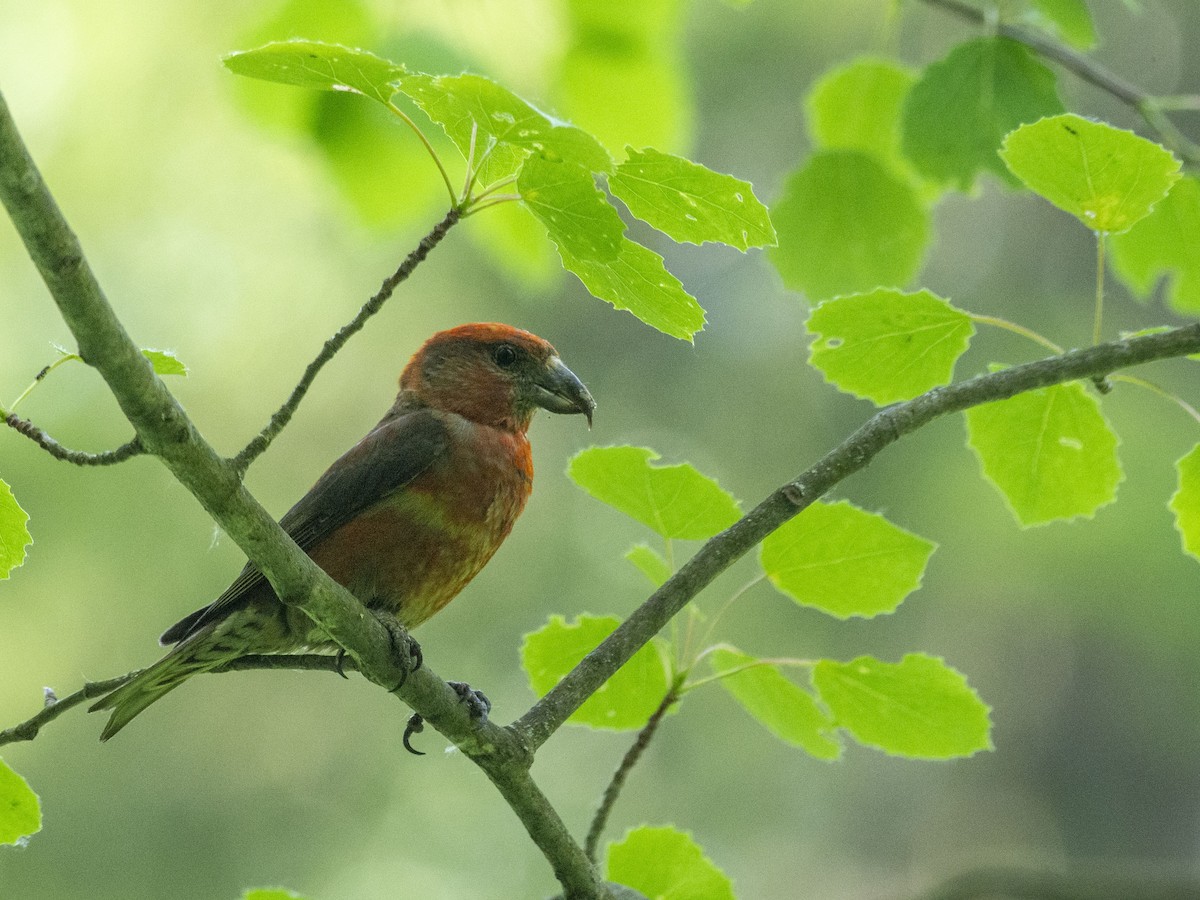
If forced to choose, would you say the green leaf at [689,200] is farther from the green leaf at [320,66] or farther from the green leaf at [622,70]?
the green leaf at [622,70]

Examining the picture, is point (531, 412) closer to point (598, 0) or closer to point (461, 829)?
point (598, 0)

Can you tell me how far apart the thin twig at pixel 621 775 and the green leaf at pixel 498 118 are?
1.20 meters

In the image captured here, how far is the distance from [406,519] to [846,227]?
1437 mm

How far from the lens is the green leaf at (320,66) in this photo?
1628mm

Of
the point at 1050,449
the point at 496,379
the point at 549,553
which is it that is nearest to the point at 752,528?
the point at 1050,449

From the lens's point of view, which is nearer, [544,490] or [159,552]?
[159,552]

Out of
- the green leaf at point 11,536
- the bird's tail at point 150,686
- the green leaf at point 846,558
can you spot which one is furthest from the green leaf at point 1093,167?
the bird's tail at point 150,686

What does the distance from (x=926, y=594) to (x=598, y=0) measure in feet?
37.1

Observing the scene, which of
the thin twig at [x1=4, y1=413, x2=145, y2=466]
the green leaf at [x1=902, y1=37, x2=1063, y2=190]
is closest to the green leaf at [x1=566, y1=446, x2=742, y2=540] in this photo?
the thin twig at [x1=4, y1=413, x2=145, y2=466]

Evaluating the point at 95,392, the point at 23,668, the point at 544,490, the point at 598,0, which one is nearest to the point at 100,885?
the point at 23,668

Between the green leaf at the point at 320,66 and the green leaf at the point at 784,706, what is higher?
the green leaf at the point at 784,706

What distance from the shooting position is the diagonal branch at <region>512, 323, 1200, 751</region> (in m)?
2.12

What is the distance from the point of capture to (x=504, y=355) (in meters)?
4.06

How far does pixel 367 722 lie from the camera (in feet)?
38.8
